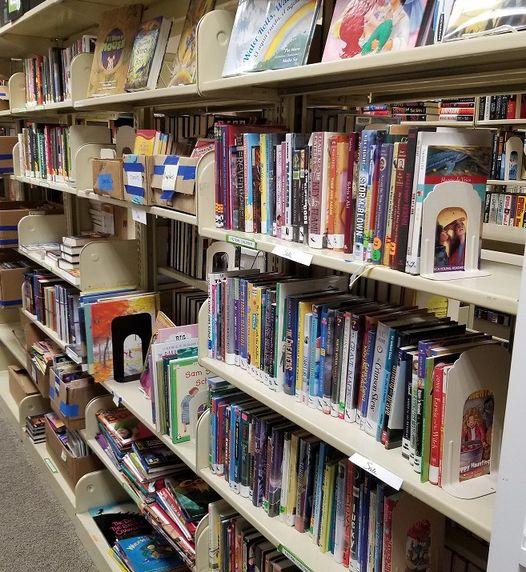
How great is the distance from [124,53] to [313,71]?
1280 mm

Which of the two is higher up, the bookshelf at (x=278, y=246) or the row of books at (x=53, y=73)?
the row of books at (x=53, y=73)

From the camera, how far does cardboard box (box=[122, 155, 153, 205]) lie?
5.83ft

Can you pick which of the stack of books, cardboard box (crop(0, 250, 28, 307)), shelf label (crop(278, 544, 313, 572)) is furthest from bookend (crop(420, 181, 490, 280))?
cardboard box (crop(0, 250, 28, 307))

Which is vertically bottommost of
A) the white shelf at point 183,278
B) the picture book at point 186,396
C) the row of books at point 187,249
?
the picture book at point 186,396

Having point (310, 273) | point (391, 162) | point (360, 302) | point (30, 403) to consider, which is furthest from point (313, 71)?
point (30, 403)

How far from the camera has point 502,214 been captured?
333cm

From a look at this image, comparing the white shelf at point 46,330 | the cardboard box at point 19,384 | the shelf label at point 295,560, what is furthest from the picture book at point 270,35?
the cardboard box at point 19,384

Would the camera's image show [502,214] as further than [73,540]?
Yes

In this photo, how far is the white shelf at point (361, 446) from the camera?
3.02ft

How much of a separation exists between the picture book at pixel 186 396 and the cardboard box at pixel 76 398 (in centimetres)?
85

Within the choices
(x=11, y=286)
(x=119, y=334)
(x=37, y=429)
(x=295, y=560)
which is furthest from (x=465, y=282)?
(x=11, y=286)

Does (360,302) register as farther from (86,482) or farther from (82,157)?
(86,482)

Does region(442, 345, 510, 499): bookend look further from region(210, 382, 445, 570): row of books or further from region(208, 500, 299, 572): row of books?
region(208, 500, 299, 572): row of books

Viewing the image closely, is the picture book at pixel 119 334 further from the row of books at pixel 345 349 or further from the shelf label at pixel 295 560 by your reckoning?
the shelf label at pixel 295 560
